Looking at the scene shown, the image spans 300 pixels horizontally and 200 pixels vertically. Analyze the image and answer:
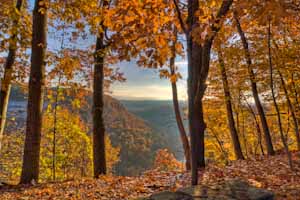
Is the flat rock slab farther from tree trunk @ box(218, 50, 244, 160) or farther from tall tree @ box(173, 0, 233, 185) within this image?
tree trunk @ box(218, 50, 244, 160)

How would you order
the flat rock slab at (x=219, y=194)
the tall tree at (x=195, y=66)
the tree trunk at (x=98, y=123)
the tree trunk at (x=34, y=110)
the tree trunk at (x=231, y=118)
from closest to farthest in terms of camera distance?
the flat rock slab at (x=219, y=194)
the tall tree at (x=195, y=66)
the tree trunk at (x=34, y=110)
the tree trunk at (x=98, y=123)
the tree trunk at (x=231, y=118)

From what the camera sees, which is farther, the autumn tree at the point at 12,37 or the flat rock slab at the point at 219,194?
the autumn tree at the point at 12,37

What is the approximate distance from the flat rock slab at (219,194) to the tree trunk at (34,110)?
4.21 m

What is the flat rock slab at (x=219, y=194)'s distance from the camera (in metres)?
3.51

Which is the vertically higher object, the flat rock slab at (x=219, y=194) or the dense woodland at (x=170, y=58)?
the dense woodland at (x=170, y=58)

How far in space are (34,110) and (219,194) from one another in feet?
16.8

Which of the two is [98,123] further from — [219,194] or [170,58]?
[219,194]

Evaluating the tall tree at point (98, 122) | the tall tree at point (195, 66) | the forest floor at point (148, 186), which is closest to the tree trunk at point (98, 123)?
the tall tree at point (98, 122)

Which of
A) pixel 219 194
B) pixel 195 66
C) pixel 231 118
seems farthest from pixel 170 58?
pixel 231 118

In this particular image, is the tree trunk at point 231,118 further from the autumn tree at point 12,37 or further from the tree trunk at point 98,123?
the autumn tree at point 12,37

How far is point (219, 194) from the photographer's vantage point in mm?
3582

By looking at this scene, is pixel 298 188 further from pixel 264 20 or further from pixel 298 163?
pixel 298 163

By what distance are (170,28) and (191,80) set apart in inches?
44.8

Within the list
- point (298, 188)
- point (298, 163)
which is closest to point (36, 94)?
point (298, 188)
